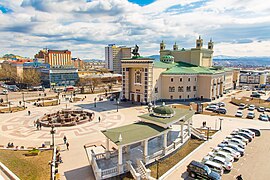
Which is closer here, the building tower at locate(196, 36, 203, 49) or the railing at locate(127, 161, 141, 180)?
the railing at locate(127, 161, 141, 180)

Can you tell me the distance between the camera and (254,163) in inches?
874

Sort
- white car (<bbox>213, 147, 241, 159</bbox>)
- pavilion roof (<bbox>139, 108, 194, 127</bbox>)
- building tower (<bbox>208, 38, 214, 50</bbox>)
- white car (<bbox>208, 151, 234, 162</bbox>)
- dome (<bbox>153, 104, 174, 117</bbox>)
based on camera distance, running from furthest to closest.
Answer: building tower (<bbox>208, 38, 214, 50</bbox>) < dome (<bbox>153, 104, 174, 117</bbox>) < white car (<bbox>213, 147, 241, 159</bbox>) < pavilion roof (<bbox>139, 108, 194, 127</bbox>) < white car (<bbox>208, 151, 234, 162</bbox>)

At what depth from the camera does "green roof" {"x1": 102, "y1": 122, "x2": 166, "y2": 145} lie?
18903 millimetres

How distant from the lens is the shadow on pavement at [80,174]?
1914 cm

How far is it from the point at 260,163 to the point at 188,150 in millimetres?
8015

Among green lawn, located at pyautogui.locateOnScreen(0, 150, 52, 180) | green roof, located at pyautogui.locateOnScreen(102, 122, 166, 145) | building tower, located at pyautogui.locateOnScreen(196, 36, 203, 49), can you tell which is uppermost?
building tower, located at pyautogui.locateOnScreen(196, 36, 203, 49)

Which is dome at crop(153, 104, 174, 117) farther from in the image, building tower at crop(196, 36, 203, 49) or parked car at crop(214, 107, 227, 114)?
building tower at crop(196, 36, 203, 49)

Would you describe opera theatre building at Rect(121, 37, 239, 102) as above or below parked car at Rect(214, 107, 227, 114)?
above

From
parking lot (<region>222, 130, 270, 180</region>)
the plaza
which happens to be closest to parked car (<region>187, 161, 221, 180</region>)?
the plaza

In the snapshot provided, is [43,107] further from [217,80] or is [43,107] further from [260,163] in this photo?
[217,80]

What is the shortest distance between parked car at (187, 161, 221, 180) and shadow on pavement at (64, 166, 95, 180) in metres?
10.0

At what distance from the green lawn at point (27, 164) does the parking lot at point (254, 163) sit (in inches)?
727

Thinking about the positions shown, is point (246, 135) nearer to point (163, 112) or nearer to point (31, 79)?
point (163, 112)

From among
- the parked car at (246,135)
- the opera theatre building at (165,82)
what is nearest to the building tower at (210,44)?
the opera theatre building at (165,82)
